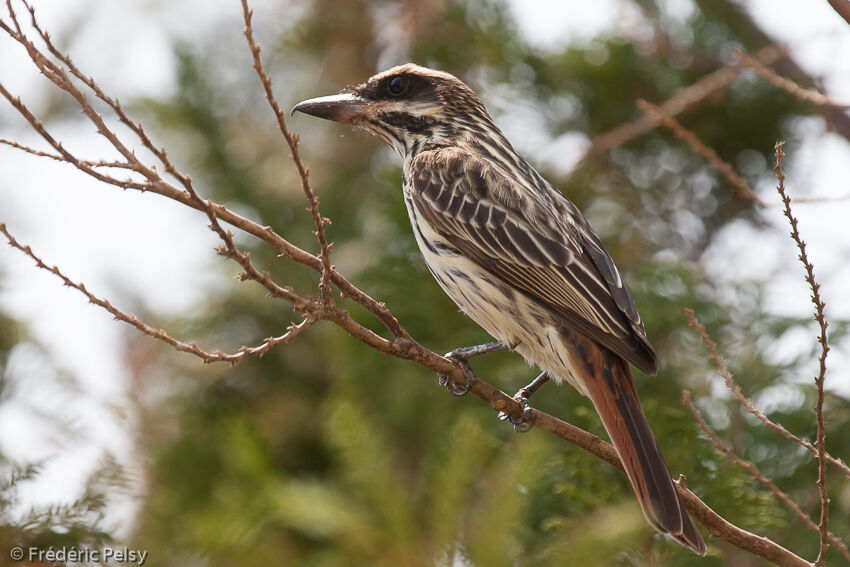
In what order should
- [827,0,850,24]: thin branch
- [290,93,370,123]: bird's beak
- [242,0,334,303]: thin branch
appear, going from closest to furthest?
[242,0,334,303]: thin branch
[827,0,850,24]: thin branch
[290,93,370,123]: bird's beak

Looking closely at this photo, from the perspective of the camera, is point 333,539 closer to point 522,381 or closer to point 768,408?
point 522,381

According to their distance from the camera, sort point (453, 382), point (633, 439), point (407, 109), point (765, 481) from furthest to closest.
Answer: point (407, 109) < point (453, 382) < point (633, 439) < point (765, 481)

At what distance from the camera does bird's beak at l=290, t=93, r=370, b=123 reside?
182 inches

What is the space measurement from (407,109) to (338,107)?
1.13 feet

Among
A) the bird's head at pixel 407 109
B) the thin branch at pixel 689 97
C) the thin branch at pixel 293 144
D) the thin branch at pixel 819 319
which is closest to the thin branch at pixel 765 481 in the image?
the thin branch at pixel 819 319

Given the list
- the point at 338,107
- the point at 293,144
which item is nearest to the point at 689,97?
the point at 338,107

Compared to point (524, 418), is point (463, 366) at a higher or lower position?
higher

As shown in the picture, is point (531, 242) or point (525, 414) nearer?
point (525, 414)

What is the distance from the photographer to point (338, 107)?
469 cm

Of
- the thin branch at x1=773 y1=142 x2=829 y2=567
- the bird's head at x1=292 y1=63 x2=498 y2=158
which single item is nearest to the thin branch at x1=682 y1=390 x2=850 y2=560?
the thin branch at x1=773 y1=142 x2=829 y2=567

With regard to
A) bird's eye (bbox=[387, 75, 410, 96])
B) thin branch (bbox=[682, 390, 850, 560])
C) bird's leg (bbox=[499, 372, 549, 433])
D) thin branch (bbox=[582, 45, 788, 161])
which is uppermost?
thin branch (bbox=[582, 45, 788, 161])

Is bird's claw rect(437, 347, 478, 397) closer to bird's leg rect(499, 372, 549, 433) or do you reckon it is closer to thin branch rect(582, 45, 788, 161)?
bird's leg rect(499, 372, 549, 433)

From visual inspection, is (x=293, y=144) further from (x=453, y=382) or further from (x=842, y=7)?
(x=842, y=7)

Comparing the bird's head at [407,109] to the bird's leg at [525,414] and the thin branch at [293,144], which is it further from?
the thin branch at [293,144]
